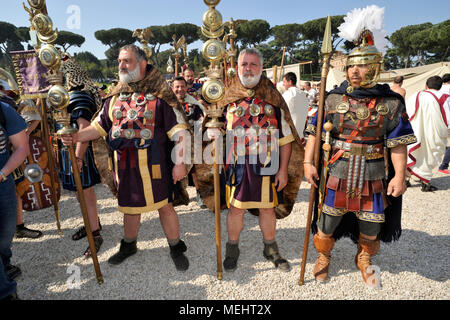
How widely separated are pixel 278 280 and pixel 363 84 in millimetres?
2329

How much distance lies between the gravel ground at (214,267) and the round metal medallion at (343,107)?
6.35 feet

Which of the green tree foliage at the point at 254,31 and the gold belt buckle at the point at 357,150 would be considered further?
the green tree foliage at the point at 254,31

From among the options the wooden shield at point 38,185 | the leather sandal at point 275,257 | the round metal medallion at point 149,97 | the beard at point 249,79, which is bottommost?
the leather sandal at point 275,257

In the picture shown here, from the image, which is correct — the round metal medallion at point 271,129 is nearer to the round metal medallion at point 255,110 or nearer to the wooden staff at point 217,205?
the round metal medallion at point 255,110

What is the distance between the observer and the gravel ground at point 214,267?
8.93 feet

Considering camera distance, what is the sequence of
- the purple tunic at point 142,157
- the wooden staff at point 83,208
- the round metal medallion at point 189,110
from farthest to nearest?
the round metal medallion at point 189,110 < the purple tunic at point 142,157 < the wooden staff at point 83,208

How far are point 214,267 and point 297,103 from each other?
4.63 meters

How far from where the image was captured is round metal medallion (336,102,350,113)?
248cm

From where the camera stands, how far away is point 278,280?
9.49ft

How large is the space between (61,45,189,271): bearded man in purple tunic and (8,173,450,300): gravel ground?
34.6 inches

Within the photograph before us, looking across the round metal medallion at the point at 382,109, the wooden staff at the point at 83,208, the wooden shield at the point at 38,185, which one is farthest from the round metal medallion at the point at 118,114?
the round metal medallion at the point at 382,109

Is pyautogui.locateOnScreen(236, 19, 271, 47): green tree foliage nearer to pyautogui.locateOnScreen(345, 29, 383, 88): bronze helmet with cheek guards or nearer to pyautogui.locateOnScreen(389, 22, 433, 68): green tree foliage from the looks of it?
pyautogui.locateOnScreen(389, 22, 433, 68): green tree foliage

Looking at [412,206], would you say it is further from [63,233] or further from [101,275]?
[63,233]
